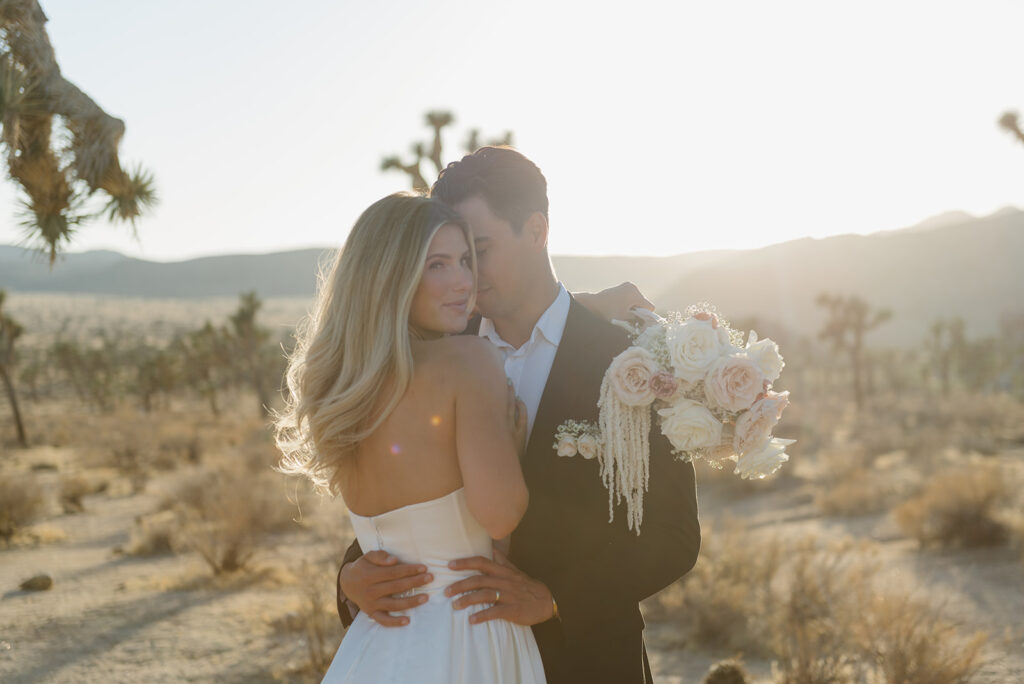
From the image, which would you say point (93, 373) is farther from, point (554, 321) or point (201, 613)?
point (554, 321)

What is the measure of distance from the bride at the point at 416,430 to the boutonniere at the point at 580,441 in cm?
15

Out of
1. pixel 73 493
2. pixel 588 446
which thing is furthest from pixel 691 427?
pixel 73 493

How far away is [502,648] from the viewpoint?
2.39 meters

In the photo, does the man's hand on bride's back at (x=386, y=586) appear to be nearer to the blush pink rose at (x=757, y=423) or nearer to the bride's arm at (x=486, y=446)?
the bride's arm at (x=486, y=446)

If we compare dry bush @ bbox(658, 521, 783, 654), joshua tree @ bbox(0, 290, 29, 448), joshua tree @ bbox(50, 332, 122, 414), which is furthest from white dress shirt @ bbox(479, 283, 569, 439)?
joshua tree @ bbox(50, 332, 122, 414)

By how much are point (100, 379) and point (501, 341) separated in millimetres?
41721

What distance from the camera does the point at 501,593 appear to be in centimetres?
244

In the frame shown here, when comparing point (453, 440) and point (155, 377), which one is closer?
point (453, 440)

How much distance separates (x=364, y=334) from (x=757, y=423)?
1.19 meters

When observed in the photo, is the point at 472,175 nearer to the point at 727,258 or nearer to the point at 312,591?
the point at 312,591

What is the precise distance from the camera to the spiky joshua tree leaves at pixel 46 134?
6527mm

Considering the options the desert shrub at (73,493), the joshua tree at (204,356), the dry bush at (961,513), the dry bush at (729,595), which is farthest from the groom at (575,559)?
the joshua tree at (204,356)

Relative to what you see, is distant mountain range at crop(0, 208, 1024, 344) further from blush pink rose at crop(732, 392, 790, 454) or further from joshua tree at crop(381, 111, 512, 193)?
blush pink rose at crop(732, 392, 790, 454)

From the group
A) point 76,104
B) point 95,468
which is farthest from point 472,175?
point 95,468
